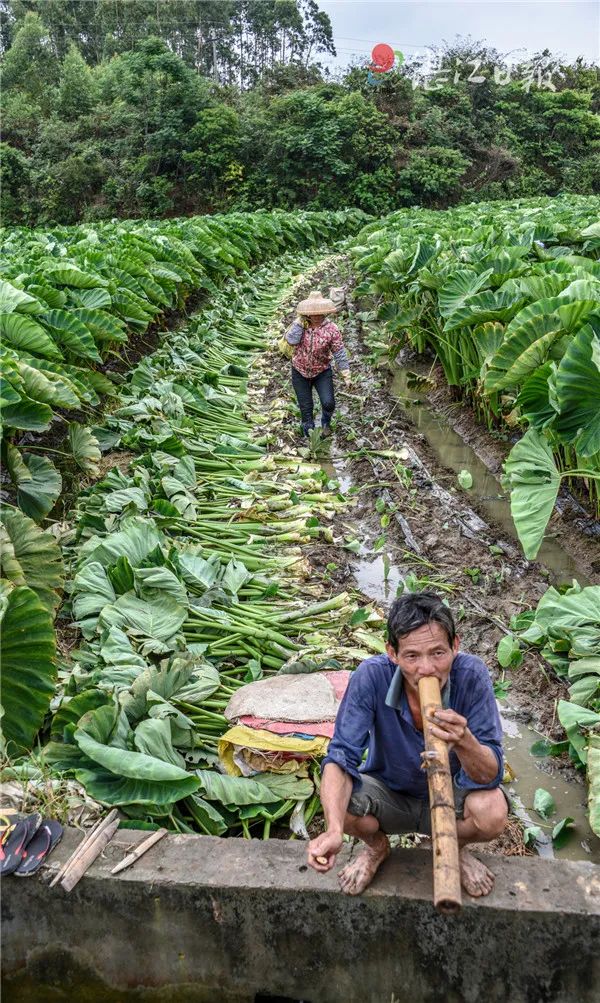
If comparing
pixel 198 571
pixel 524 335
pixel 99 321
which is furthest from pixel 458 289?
pixel 198 571

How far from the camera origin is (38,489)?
441cm

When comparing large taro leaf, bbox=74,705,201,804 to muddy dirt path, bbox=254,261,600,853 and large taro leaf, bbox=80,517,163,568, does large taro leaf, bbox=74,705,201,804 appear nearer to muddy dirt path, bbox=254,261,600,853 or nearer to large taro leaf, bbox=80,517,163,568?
large taro leaf, bbox=80,517,163,568

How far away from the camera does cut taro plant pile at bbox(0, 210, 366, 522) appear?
4375mm

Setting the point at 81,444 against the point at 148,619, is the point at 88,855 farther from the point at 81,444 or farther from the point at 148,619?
the point at 81,444

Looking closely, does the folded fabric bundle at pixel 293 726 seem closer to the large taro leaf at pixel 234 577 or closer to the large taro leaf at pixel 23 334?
the large taro leaf at pixel 234 577

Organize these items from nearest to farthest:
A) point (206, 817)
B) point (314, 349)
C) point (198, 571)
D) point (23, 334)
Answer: point (206, 817) → point (198, 571) → point (23, 334) → point (314, 349)

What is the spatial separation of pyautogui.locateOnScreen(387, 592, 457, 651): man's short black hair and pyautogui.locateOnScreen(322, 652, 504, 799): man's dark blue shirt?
121 mm

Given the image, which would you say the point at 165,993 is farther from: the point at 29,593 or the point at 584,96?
the point at 584,96

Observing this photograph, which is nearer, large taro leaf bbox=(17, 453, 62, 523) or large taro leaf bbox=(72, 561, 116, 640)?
large taro leaf bbox=(72, 561, 116, 640)

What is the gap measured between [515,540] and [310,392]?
9.20ft

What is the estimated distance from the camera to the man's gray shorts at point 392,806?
2.32m

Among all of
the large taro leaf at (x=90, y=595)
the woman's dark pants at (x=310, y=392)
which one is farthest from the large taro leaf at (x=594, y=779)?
the woman's dark pants at (x=310, y=392)

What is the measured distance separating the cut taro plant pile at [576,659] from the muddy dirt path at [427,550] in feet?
0.41

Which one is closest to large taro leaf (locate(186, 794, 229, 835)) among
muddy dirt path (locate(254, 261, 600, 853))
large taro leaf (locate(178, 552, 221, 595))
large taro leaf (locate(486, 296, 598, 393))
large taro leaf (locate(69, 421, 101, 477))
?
muddy dirt path (locate(254, 261, 600, 853))
